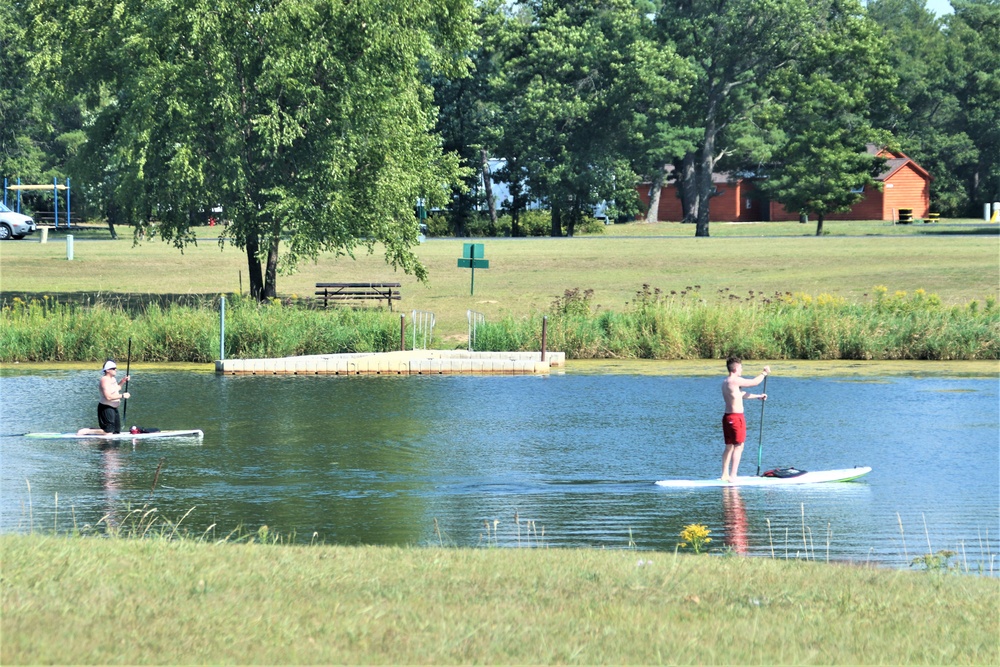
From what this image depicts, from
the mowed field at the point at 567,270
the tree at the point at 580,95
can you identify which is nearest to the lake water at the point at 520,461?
the mowed field at the point at 567,270

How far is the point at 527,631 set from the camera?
26.4ft

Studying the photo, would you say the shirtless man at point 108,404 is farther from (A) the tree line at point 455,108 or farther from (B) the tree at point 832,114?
(B) the tree at point 832,114

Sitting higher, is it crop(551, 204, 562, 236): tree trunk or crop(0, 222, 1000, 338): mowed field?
crop(551, 204, 562, 236): tree trunk

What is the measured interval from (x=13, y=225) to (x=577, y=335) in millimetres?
44861

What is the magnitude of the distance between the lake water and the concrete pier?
85 cm

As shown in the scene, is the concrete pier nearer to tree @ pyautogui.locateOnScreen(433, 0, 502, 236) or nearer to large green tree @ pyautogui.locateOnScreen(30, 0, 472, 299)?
large green tree @ pyautogui.locateOnScreen(30, 0, 472, 299)

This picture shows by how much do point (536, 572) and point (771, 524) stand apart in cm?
569

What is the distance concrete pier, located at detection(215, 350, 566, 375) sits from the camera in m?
30.7

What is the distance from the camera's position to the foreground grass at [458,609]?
25.0 feet

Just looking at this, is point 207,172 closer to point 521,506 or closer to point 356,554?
point 521,506

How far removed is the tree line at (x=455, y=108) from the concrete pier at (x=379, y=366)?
722cm

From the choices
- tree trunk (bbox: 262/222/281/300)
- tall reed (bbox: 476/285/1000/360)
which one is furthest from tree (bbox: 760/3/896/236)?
tall reed (bbox: 476/285/1000/360)

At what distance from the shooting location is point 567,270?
54656 millimetres

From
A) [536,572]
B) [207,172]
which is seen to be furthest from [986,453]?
[207,172]
